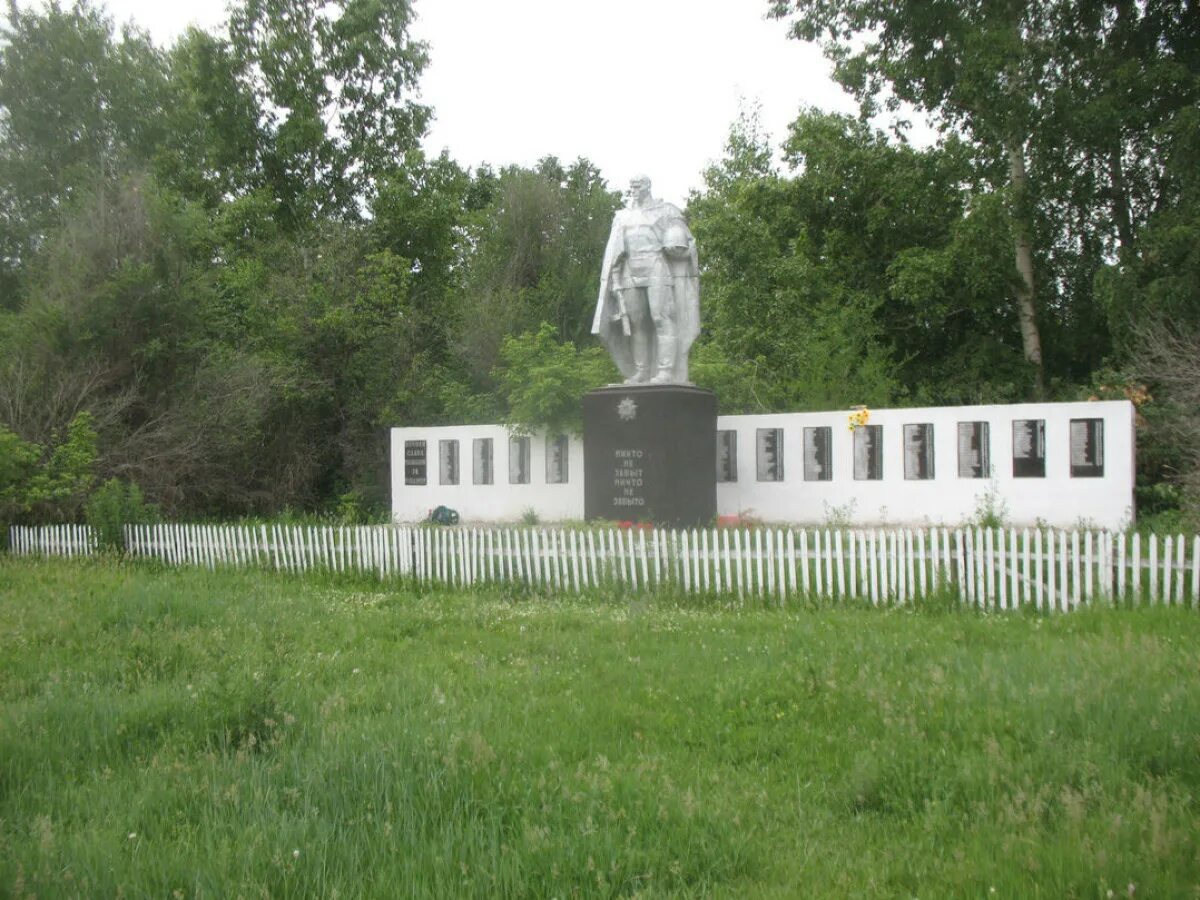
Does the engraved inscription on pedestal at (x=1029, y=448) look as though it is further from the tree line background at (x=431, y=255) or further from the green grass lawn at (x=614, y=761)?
the green grass lawn at (x=614, y=761)

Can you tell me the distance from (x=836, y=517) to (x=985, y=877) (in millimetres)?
11374

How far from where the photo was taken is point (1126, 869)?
3.15m

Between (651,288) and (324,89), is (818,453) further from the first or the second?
(324,89)

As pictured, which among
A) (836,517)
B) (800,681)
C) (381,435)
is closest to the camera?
(800,681)

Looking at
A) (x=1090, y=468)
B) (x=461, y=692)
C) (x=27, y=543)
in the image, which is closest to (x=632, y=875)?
(x=461, y=692)

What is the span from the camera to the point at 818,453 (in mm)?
14867

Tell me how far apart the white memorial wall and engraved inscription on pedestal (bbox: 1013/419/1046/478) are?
0.04ft

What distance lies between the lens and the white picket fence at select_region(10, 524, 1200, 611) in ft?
25.9

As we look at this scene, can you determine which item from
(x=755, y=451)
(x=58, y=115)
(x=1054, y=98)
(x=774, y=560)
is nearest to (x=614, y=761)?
(x=774, y=560)

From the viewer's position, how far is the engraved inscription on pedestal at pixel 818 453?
14.8m

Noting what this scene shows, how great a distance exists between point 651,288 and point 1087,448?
5.62 m

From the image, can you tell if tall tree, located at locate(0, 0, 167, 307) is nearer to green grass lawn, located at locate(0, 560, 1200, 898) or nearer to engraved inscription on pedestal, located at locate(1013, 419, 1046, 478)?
engraved inscription on pedestal, located at locate(1013, 419, 1046, 478)

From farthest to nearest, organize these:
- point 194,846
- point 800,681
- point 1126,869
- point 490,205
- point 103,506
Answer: point 490,205
point 103,506
point 800,681
point 194,846
point 1126,869

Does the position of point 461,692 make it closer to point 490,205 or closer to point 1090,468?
point 1090,468
